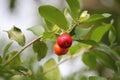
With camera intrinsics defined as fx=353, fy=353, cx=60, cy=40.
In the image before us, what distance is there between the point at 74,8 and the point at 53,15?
48mm

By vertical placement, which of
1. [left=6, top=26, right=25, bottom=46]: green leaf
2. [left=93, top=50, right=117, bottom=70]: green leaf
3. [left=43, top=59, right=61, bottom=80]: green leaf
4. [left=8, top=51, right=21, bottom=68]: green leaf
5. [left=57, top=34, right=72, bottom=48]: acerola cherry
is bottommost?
[left=93, top=50, right=117, bottom=70]: green leaf

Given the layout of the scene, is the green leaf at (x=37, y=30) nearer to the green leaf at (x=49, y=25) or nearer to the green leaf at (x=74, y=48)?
the green leaf at (x=49, y=25)

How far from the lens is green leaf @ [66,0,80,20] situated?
75 centimetres

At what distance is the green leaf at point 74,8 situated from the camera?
29.4 inches

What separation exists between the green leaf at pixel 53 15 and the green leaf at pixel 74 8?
23 mm

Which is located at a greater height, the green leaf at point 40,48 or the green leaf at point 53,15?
the green leaf at point 53,15

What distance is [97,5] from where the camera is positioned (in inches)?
93.7

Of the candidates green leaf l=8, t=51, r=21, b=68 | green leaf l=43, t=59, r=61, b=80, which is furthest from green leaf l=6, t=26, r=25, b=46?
green leaf l=43, t=59, r=61, b=80

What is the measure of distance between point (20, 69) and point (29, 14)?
3.80 feet

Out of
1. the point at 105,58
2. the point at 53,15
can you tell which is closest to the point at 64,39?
the point at 53,15

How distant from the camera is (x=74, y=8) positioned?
75 centimetres

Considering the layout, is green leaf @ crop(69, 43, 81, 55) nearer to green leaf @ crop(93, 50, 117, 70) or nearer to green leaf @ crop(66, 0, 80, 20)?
green leaf @ crop(93, 50, 117, 70)

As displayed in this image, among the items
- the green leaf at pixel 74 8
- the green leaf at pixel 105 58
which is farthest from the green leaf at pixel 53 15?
the green leaf at pixel 105 58

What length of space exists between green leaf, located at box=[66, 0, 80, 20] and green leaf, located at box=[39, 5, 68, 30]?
0.02 meters
